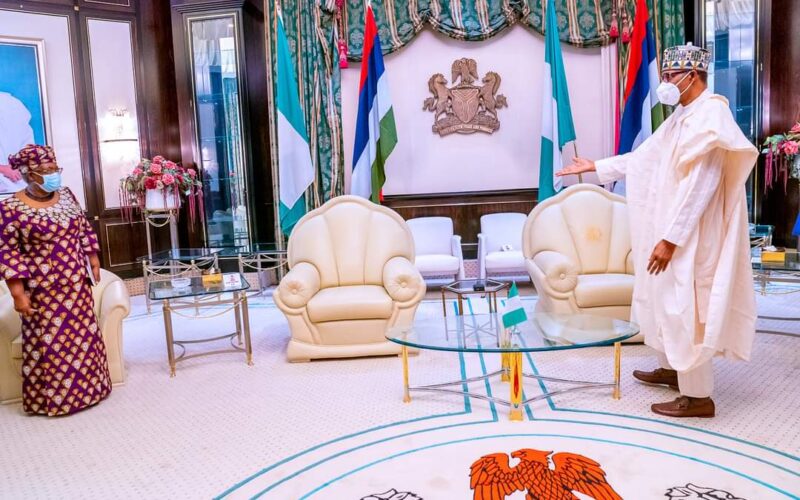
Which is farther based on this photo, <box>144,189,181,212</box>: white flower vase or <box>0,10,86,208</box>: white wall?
<box>0,10,86,208</box>: white wall

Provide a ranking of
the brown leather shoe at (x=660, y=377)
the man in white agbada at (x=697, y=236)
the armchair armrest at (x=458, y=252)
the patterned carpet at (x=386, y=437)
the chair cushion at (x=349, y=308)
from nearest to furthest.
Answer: the patterned carpet at (x=386, y=437), the man in white agbada at (x=697, y=236), the brown leather shoe at (x=660, y=377), the chair cushion at (x=349, y=308), the armchair armrest at (x=458, y=252)

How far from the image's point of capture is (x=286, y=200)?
237 inches

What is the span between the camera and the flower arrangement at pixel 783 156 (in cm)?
487

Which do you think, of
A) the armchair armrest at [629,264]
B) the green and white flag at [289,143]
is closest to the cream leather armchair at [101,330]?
the green and white flag at [289,143]

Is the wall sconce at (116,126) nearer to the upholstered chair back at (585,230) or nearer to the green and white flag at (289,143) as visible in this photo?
the green and white flag at (289,143)

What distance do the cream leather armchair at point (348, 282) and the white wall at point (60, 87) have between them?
132 inches

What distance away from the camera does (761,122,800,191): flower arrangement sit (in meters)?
4.87

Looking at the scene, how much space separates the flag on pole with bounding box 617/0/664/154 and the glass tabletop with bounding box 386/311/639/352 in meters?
3.10

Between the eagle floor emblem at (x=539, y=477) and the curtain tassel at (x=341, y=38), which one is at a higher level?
the curtain tassel at (x=341, y=38)

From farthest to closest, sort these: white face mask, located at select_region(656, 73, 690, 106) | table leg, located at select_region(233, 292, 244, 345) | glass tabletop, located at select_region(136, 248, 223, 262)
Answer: glass tabletop, located at select_region(136, 248, 223, 262), table leg, located at select_region(233, 292, 244, 345), white face mask, located at select_region(656, 73, 690, 106)

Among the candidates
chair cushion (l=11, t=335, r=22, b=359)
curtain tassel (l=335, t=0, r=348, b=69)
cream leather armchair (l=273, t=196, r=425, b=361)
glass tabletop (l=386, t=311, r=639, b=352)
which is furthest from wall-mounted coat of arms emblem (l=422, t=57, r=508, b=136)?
chair cushion (l=11, t=335, r=22, b=359)

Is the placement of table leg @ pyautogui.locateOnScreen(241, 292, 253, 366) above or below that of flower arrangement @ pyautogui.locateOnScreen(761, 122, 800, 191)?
below

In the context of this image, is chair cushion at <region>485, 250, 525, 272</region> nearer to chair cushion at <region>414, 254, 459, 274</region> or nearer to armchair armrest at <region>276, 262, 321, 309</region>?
chair cushion at <region>414, 254, 459, 274</region>

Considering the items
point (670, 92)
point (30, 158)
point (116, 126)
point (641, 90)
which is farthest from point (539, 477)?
point (116, 126)
